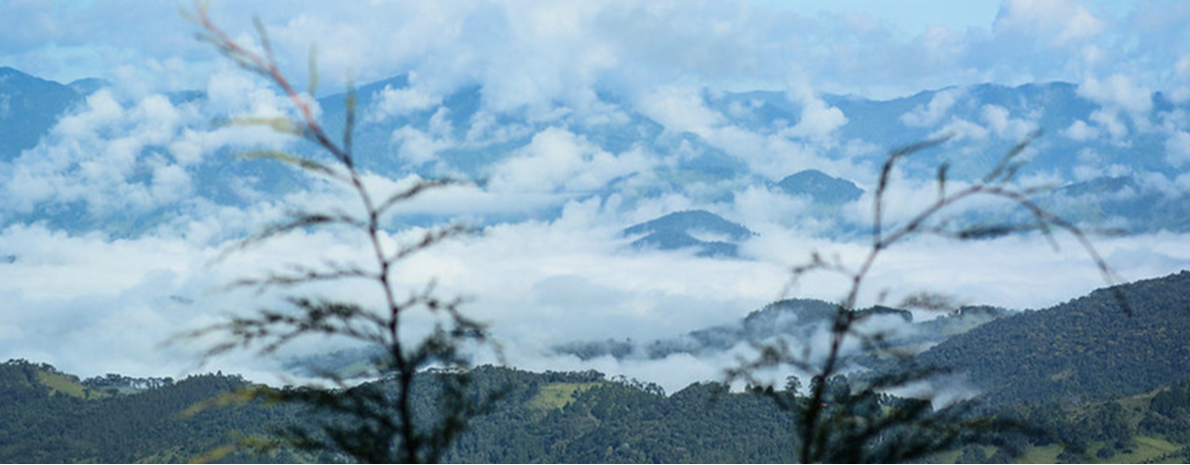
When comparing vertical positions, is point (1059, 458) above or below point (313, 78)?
above

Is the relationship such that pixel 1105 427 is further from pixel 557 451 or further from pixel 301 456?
pixel 301 456

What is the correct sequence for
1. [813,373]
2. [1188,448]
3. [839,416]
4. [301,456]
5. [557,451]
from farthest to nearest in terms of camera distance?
[557,451], [1188,448], [301,456], [813,373], [839,416]

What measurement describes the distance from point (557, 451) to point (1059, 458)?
8182 cm

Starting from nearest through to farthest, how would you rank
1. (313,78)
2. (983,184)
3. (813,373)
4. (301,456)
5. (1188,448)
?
1. (313,78)
2. (983,184)
3. (813,373)
4. (301,456)
5. (1188,448)

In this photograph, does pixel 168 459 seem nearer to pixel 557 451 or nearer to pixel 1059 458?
pixel 557 451

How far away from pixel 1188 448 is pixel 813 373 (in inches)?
7331

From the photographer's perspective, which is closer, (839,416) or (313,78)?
(313,78)

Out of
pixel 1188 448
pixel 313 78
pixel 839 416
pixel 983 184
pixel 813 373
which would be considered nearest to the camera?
pixel 313 78

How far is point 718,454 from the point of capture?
177625 millimetres

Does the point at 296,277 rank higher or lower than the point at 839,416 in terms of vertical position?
higher

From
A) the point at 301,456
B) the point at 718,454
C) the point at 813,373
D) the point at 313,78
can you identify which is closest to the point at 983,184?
the point at 813,373

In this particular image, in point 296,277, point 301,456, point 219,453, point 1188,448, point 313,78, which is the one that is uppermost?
point 301,456

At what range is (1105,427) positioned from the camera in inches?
7249

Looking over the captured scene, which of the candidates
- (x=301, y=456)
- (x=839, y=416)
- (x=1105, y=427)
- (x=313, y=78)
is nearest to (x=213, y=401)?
(x=313, y=78)
